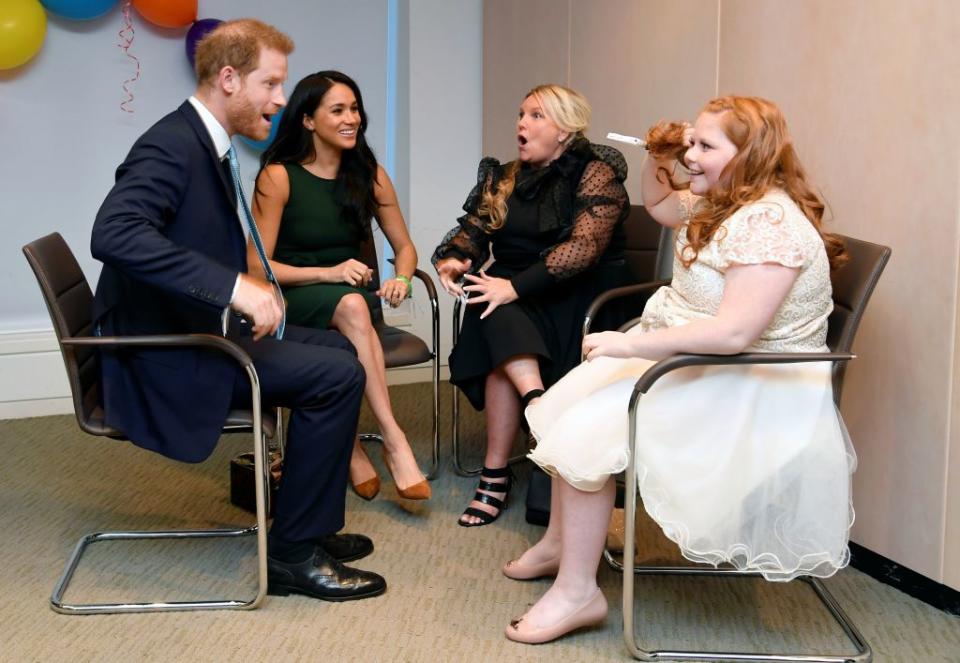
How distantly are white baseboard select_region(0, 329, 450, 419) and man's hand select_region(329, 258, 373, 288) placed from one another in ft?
5.54

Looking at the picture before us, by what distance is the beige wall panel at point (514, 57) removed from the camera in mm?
4723

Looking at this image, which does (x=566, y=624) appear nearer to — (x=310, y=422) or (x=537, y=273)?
(x=310, y=422)

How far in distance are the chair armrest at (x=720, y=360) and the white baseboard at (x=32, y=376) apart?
306 centimetres

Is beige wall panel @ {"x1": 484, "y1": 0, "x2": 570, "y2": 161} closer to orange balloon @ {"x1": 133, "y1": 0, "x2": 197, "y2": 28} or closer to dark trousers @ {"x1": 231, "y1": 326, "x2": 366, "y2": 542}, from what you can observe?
orange balloon @ {"x1": 133, "y1": 0, "x2": 197, "y2": 28}

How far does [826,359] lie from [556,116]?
55.1 inches

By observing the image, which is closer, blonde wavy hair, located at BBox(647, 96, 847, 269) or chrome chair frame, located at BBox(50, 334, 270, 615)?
blonde wavy hair, located at BBox(647, 96, 847, 269)

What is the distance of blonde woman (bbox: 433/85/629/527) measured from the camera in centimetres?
348

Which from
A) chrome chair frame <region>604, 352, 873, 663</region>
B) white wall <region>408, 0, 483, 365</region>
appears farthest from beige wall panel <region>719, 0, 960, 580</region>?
white wall <region>408, 0, 483, 365</region>

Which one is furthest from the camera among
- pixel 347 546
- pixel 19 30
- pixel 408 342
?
pixel 19 30

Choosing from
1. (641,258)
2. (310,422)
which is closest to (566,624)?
(310,422)

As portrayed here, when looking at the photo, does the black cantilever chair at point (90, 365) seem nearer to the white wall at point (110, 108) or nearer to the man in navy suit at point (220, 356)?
the man in navy suit at point (220, 356)

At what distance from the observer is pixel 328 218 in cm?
369

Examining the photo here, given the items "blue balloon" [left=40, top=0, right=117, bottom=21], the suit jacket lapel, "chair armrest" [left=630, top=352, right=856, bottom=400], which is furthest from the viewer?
"blue balloon" [left=40, top=0, right=117, bottom=21]

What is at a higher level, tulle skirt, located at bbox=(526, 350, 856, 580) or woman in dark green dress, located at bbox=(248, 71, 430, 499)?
woman in dark green dress, located at bbox=(248, 71, 430, 499)
